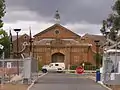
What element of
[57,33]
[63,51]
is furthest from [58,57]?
[57,33]

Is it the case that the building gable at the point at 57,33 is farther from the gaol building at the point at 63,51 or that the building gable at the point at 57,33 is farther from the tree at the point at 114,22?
the tree at the point at 114,22

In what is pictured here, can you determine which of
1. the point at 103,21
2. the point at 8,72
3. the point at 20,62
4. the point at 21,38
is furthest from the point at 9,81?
the point at 21,38

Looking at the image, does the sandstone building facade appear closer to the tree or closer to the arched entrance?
the arched entrance

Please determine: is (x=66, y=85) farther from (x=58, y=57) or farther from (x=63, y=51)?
(x=58, y=57)

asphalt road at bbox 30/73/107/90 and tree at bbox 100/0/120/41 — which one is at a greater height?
tree at bbox 100/0/120/41

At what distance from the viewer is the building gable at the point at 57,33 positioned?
118m

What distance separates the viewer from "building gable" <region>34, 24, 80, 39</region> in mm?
118438

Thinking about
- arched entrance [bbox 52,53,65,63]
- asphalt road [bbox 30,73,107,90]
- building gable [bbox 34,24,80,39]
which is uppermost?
building gable [bbox 34,24,80,39]

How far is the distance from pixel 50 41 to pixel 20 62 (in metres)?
66.4

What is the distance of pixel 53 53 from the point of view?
10756 cm

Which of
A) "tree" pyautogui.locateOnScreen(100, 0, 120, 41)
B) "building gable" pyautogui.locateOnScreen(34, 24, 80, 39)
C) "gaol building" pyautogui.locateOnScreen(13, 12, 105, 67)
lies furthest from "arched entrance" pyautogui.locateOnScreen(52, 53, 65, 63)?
"tree" pyautogui.locateOnScreen(100, 0, 120, 41)

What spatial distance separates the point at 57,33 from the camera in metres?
119

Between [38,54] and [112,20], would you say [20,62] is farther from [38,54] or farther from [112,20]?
[38,54]

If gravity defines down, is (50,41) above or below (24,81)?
above
